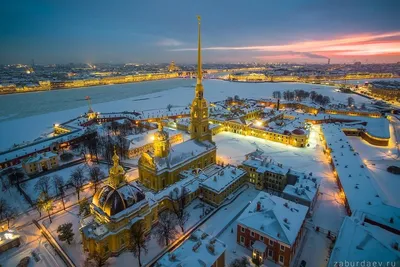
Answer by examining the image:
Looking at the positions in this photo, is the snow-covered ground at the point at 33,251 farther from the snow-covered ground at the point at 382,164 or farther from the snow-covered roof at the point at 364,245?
the snow-covered ground at the point at 382,164

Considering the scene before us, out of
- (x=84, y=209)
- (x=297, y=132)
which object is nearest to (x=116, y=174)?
(x=84, y=209)

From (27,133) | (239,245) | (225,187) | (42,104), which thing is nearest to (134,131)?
(27,133)

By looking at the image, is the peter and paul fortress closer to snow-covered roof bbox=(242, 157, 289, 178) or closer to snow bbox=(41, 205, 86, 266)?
snow bbox=(41, 205, 86, 266)

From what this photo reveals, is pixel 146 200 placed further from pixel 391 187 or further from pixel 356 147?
pixel 356 147

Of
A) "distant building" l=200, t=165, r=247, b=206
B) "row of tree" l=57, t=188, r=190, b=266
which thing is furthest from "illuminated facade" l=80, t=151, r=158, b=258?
"distant building" l=200, t=165, r=247, b=206

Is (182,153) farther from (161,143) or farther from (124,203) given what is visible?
(124,203)

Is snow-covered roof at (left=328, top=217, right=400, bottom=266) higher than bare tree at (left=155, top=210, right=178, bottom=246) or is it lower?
higher
